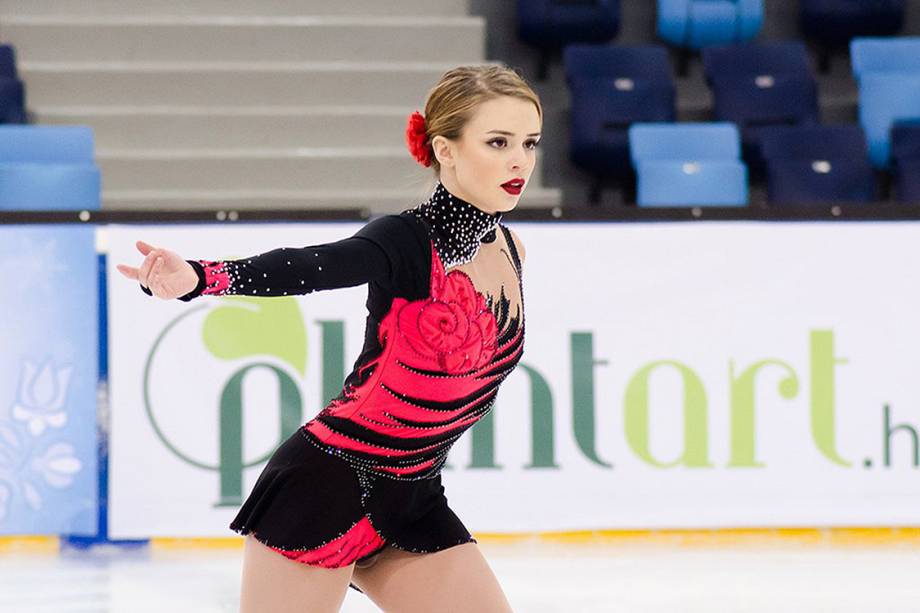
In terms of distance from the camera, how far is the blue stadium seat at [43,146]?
263 inches

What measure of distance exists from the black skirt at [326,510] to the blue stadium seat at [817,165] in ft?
16.8

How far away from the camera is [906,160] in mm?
7191

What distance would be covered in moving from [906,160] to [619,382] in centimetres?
304

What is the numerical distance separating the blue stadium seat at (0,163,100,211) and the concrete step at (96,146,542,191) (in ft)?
2.74

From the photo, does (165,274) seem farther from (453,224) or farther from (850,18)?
(850,18)

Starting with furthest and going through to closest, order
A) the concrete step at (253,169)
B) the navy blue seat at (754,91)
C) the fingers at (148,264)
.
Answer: the navy blue seat at (754,91), the concrete step at (253,169), the fingers at (148,264)

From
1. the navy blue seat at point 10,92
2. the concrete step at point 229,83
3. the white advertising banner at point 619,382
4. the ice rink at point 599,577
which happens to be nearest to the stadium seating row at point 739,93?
the concrete step at point 229,83

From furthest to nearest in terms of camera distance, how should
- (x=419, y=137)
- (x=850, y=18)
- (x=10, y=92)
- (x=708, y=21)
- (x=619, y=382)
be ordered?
(x=850, y=18) < (x=708, y=21) < (x=10, y=92) < (x=619, y=382) < (x=419, y=137)

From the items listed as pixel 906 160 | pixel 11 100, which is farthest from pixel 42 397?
pixel 906 160

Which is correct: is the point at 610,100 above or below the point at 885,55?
below

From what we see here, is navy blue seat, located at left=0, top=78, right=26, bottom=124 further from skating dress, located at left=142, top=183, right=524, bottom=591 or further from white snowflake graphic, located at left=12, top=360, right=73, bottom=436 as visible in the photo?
skating dress, located at left=142, top=183, right=524, bottom=591

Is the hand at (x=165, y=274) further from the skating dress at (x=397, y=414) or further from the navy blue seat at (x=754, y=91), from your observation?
the navy blue seat at (x=754, y=91)

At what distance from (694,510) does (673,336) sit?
2.03ft

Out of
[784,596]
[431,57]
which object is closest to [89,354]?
[784,596]
